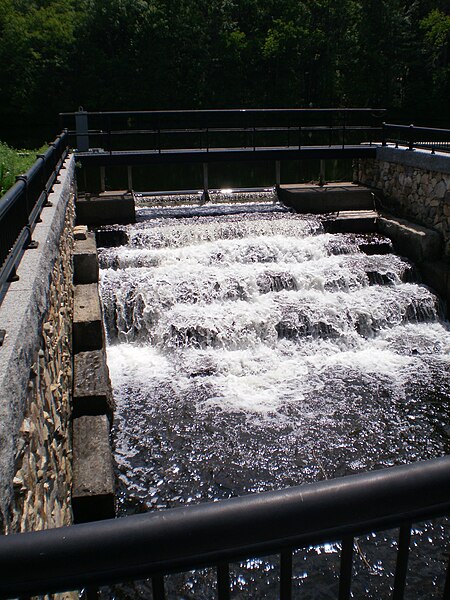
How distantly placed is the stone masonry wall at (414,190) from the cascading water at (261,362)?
1.37m

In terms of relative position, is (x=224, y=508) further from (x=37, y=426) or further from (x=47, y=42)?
(x=47, y=42)

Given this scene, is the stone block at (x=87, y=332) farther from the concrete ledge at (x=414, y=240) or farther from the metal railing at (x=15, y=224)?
the concrete ledge at (x=414, y=240)

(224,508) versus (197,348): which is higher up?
(224,508)

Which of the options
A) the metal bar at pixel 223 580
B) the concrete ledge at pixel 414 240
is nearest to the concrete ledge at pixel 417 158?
the concrete ledge at pixel 414 240

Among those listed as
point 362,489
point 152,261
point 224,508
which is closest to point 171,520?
point 224,508

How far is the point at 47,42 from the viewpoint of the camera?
4000 centimetres

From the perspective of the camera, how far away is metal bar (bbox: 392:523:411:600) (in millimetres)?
1548

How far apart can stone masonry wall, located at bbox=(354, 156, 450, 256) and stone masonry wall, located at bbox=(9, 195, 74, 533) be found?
9.67m

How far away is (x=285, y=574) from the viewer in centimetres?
155

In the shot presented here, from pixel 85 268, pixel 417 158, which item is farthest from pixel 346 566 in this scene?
pixel 417 158

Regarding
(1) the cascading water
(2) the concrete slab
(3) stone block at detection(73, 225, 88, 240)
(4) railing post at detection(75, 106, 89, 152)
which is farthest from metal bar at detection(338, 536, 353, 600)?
(4) railing post at detection(75, 106, 89, 152)

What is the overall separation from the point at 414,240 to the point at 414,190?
2.06 meters

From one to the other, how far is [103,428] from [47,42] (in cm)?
3979

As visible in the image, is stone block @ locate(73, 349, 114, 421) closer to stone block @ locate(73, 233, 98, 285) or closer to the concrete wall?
the concrete wall
